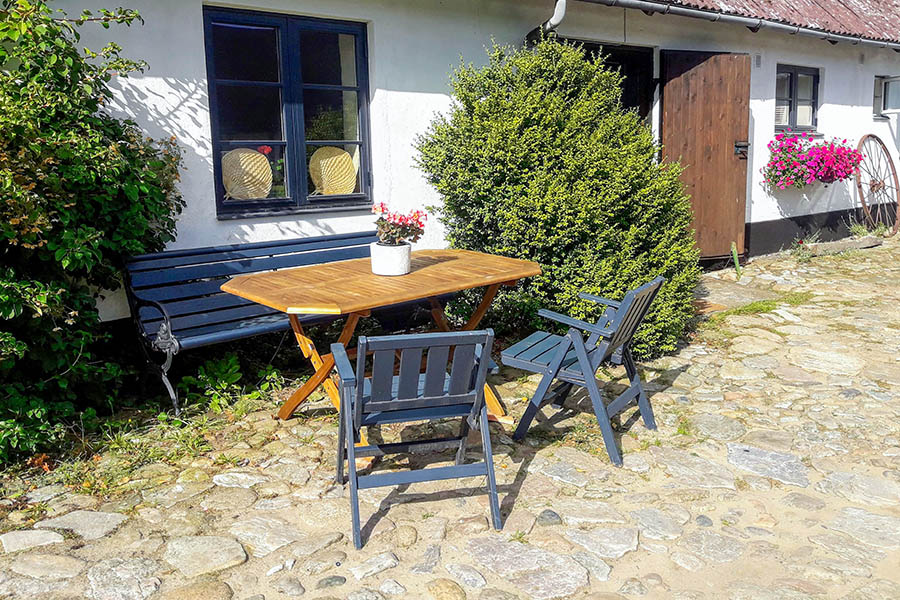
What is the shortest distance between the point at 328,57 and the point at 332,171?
0.84 meters

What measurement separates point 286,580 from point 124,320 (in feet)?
8.99

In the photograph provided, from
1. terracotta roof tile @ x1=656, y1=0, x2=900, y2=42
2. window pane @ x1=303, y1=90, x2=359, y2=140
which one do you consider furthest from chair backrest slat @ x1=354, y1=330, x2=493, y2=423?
terracotta roof tile @ x1=656, y1=0, x2=900, y2=42

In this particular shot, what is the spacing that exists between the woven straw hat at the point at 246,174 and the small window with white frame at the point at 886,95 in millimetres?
9824

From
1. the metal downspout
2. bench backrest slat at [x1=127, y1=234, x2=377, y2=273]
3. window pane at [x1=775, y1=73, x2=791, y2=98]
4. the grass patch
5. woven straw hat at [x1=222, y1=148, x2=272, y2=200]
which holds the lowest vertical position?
the grass patch

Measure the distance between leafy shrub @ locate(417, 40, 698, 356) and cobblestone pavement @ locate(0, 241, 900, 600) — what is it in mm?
946

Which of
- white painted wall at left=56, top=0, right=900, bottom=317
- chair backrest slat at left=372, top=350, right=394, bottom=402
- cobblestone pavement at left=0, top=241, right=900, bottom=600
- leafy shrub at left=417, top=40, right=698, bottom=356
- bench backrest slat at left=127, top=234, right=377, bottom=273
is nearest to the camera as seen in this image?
cobblestone pavement at left=0, top=241, right=900, bottom=600

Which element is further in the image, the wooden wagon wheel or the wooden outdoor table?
the wooden wagon wheel

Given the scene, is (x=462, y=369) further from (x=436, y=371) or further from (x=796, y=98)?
(x=796, y=98)

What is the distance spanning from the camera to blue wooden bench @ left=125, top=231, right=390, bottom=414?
14.6ft

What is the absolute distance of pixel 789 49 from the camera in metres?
9.69

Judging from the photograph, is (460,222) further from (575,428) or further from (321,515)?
(321,515)

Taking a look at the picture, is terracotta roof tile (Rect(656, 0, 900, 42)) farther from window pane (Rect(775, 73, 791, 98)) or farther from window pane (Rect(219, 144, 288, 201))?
window pane (Rect(219, 144, 288, 201))

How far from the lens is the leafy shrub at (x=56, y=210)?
3.68 meters

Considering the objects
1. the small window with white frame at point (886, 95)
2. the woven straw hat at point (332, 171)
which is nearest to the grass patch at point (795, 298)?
the woven straw hat at point (332, 171)
